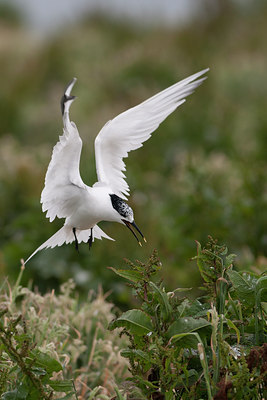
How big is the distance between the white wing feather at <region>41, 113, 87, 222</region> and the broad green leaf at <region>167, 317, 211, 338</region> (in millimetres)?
429

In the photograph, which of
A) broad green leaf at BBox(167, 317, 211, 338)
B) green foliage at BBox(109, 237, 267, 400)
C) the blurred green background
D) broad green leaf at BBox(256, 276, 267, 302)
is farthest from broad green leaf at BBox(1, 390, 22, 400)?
broad green leaf at BBox(256, 276, 267, 302)

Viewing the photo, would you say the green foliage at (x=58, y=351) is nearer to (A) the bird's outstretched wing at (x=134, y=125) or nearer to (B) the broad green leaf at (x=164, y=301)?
(B) the broad green leaf at (x=164, y=301)

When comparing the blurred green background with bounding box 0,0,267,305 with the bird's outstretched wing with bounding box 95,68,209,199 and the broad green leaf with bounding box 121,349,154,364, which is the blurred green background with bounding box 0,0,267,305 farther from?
the bird's outstretched wing with bounding box 95,68,209,199

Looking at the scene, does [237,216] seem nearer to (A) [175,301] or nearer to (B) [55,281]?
(B) [55,281]

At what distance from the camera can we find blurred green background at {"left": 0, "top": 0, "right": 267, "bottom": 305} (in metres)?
4.92

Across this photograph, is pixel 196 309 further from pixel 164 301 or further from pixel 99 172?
pixel 99 172

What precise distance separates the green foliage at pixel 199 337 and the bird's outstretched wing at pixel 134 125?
42 cm

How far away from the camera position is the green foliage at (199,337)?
1.88m

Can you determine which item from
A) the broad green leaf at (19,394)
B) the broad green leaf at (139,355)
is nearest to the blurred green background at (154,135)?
the broad green leaf at (139,355)

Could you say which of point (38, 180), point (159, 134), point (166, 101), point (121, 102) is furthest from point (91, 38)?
point (166, 101)

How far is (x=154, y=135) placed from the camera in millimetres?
8930

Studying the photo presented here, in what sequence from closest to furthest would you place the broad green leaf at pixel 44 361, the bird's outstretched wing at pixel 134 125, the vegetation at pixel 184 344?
1. the vegetation at pixel 184 344
2. the broad green leaf at pixel 44 361
3. the bird's outstretched wing at pixel 134 125

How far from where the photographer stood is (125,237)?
5.08 meters

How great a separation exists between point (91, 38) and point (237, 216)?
33.2 ft
